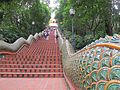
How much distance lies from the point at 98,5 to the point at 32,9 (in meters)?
20.2

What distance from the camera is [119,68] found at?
2.99 m

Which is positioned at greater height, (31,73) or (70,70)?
(70,70)

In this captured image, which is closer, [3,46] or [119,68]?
[119,68]

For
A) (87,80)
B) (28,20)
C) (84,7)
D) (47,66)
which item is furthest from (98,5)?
(28,20)

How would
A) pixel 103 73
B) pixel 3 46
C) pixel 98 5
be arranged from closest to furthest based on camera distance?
pixel 103 73 < pixel 3 46 < pixel 98 5

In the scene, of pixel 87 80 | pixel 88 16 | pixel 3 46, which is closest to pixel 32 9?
pixel 88 16

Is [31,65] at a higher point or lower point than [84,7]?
lower

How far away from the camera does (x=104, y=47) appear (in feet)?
12.4

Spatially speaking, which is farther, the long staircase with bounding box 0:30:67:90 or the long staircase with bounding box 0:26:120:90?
the long staircase with bounding box 0:30:67:90

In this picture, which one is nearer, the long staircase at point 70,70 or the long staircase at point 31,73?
the long staircase at point 70,70

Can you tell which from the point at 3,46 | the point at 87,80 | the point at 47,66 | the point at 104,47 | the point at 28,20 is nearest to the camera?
the point at 104,47

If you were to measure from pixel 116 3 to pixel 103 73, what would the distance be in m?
15.5

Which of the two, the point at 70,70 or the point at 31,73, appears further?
the point at 31,73

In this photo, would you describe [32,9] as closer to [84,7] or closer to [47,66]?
[84,7]
